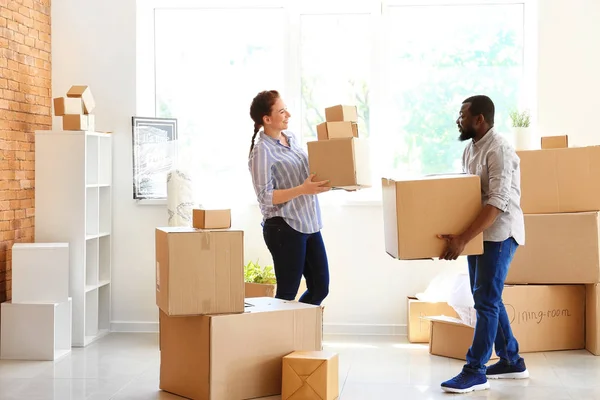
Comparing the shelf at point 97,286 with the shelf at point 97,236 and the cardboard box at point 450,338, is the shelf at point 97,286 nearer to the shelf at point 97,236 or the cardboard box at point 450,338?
the shelf at point 97,236

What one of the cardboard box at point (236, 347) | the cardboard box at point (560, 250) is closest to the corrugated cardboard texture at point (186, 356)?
the cardboard box at point (236, 347)

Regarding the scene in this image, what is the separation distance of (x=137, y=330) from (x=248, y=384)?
6.74 feet

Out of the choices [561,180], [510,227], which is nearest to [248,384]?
[510,227]

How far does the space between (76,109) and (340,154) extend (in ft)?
7.02

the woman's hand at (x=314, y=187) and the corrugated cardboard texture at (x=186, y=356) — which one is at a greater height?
the woman's hand at (x=314, y=187)

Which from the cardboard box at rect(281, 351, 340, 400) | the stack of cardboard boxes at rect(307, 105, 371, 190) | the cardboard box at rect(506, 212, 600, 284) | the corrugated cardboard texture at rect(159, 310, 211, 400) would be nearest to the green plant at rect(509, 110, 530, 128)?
the cardboard box at rect(506, 212, 600, 284)

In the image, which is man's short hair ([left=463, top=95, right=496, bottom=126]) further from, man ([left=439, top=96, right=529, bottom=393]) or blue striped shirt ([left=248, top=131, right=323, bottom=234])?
blue striped shirt ([left=248, top=131, right=323, bottom=234])

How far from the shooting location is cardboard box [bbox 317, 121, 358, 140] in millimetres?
3791

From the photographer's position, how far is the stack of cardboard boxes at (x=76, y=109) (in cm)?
504

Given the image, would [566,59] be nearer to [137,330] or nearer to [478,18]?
[478,18]

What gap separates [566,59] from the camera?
5.25m

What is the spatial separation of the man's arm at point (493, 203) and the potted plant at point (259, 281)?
1.65 metres

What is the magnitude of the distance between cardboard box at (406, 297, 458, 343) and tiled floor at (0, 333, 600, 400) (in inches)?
3.3

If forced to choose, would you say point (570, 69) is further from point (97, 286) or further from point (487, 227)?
point (97, 286)
